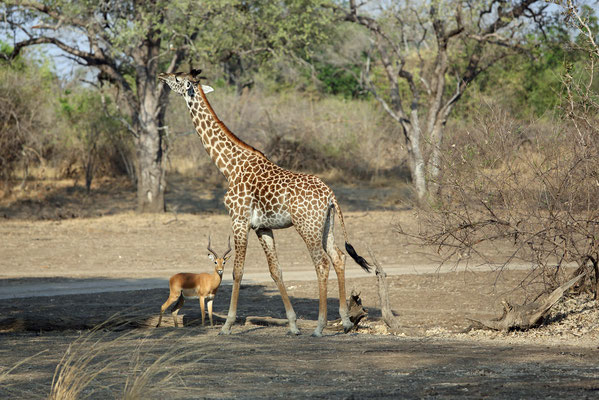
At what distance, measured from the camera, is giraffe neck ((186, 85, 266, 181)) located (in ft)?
34.3

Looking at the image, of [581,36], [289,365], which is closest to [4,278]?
[289,365]

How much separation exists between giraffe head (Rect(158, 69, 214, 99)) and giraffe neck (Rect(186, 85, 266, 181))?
6 cm

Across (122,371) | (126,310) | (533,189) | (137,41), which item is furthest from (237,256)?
(137,41)

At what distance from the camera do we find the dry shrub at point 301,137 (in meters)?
35.0

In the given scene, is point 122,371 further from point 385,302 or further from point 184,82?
point 184,82

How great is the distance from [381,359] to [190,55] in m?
19.5

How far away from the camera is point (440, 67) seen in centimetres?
2841

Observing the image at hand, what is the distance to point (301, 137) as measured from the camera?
117 feet

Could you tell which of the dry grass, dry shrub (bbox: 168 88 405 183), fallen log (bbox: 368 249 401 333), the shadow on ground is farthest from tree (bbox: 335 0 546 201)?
the dry grass

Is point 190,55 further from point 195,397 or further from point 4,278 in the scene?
point 195,397

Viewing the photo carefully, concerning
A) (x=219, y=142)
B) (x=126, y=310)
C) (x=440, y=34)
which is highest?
(x=440, y=34)

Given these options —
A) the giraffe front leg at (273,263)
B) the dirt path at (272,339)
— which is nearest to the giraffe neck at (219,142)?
the giraffe front leg at (273,263)

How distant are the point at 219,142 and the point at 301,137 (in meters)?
25.2

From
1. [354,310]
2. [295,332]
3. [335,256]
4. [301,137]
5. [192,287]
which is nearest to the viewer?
[295,332]
